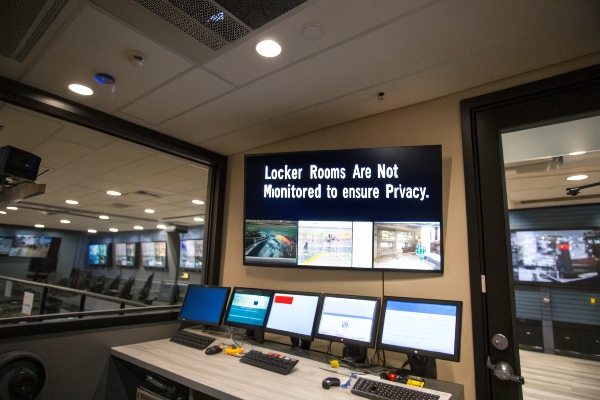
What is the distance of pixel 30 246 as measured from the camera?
10.8 meters

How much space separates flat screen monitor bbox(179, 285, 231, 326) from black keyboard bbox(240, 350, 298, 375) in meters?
0.59

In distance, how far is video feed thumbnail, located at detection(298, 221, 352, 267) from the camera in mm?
2283

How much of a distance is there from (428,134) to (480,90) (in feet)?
1.31

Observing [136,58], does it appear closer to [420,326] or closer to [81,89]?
[81,89]

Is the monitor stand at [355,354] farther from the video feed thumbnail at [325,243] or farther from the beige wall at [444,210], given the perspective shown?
the video feed thumbnail at [325,243]

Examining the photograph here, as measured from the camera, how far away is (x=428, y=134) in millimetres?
2230

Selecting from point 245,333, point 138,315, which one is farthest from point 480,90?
point 138,315

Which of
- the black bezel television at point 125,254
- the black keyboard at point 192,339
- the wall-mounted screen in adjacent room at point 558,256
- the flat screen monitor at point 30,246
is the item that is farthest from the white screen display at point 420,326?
the flat screen monitor at point 30,246

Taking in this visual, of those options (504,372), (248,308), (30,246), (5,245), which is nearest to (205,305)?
(248,308)

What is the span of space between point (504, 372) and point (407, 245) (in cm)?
82

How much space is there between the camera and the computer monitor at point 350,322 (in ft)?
6.31

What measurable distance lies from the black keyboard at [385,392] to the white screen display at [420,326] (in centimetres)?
26

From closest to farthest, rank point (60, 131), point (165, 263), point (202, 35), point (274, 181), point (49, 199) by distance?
point (202, 35), point (274, 181), point (60, 131), point (49, 199), point (165, 263)

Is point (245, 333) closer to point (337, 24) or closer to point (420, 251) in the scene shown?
point (420, 251)
